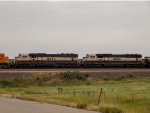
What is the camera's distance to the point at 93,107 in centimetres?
2291

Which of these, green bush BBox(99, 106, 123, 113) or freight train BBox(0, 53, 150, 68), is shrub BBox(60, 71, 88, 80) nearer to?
freight train BBox(0, 53, 150, 68)

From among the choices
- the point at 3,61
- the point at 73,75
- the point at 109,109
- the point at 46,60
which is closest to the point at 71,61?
the point at 46,60

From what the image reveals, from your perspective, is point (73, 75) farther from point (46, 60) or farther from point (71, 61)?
point (71, 61)

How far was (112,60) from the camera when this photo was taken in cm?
8356

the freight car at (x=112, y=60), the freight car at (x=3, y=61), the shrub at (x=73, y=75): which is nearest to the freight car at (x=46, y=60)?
the freight car at (x=3, y=61)

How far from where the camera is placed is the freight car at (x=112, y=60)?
82375mm

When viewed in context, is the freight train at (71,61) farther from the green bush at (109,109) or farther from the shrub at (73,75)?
the green bush at (109,109)

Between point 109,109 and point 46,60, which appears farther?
point 46,60

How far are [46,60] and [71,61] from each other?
468cm

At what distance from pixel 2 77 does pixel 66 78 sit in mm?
9668

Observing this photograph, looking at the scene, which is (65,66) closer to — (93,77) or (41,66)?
(41,66)

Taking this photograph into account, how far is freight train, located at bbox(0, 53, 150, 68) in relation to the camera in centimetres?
7925

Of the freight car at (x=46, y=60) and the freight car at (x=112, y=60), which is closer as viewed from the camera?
the freight car at (x=46, y=60)

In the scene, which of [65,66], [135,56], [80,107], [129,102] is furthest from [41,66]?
[80,107]
